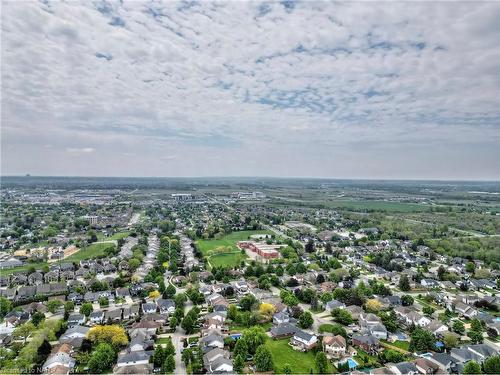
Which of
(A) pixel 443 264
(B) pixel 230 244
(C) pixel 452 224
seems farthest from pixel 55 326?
(C) pixel 452 224

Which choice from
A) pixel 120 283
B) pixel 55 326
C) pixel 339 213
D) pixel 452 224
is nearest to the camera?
pixel 55 326

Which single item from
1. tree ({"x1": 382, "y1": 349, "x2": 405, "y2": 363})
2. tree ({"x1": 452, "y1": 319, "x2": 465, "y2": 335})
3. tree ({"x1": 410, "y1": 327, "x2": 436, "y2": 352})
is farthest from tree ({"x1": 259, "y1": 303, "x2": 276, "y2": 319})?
tree ({"x1": 452, "y1": 319, "x2": 465, "y2": 335})

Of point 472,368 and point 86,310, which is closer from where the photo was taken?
point 472,368

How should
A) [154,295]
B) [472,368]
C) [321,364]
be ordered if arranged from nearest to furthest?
[472,368]
[321,364]
[154,295]

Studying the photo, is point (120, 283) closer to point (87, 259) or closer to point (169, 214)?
point (87, 259)

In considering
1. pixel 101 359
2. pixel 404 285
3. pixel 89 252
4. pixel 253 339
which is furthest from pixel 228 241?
pixel 101 359

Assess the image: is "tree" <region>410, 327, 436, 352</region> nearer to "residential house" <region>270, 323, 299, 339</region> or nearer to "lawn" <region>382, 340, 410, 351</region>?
"lawn" <region>382, 340, 410, 351</region>

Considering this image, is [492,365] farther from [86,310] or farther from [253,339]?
[86,310]
